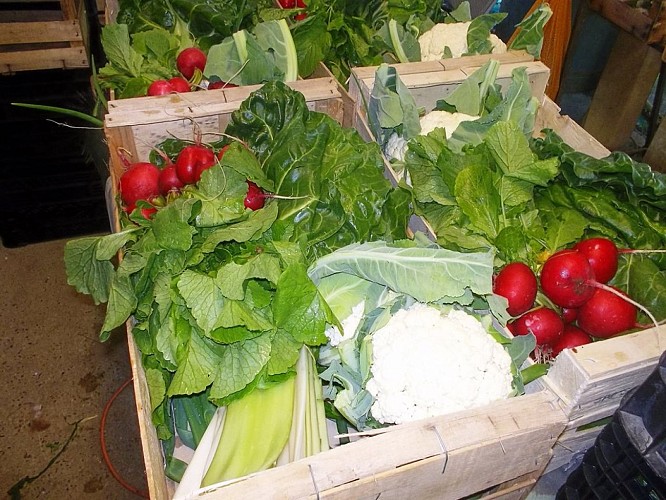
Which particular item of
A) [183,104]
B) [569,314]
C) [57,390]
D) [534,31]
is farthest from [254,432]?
[534,31]

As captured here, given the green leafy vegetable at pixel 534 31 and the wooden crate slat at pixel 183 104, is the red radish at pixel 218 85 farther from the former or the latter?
the green leafy vegetable at pixel 534 31

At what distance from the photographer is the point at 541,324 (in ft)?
3.23

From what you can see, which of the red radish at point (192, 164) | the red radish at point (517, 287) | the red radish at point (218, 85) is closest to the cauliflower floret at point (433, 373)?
the red radish at point (517, 287)

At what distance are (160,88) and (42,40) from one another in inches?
46.2

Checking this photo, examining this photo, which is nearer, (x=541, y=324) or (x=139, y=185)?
(x=541, y=324)

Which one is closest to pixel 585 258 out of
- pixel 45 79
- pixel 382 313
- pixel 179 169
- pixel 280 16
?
pixel 382 313

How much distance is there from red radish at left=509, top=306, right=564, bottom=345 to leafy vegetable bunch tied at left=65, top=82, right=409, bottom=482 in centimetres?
30

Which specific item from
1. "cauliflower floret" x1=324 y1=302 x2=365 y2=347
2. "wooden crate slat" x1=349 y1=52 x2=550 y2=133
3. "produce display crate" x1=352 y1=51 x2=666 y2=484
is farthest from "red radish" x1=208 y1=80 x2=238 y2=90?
"cauliflower floret" x1=324 y1=302 x2=365 y2=347

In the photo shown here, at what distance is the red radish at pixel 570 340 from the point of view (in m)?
1.02

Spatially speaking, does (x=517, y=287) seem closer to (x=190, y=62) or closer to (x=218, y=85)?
(x=218, y=85)

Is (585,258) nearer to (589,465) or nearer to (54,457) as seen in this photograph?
(589,465)

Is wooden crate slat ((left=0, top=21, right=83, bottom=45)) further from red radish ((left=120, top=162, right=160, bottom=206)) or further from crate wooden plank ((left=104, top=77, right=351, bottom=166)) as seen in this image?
red radish ((left=120, top=162, right=160, bottom=206))

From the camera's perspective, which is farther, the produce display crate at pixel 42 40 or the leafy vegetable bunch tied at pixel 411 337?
the produce display crate at pixel 42 40

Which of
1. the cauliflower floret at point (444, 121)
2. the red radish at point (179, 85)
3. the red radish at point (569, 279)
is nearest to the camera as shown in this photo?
the red radish at point (569, 279)
